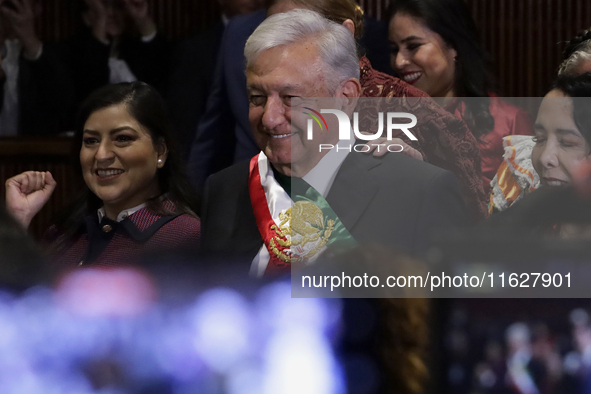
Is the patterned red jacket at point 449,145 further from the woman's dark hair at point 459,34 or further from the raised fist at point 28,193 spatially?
the raised fist at point 28,193

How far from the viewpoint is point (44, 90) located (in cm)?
260

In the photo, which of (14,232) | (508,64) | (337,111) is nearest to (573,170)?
(337,111)

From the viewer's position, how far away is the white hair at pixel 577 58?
128 centimetres

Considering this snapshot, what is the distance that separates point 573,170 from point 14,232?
72 cm

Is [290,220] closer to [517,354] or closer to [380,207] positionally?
[380,207]

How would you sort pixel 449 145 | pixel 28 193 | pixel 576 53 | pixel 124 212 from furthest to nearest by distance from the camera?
pixel 28 193
pixel 124 212
pixel 576 53
pixel 449 145

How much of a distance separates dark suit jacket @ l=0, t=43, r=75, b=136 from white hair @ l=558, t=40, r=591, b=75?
70.7 inches

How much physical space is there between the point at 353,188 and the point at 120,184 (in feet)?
2.34

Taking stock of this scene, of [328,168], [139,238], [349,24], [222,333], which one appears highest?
[349,24]

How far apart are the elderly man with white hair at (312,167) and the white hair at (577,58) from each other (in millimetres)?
336

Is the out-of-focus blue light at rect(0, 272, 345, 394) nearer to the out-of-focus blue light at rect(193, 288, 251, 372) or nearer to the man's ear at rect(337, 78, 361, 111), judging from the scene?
the out-of-focus blue light at rect(193, 288, 251, 372)

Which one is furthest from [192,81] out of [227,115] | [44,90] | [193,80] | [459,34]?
[459,34]

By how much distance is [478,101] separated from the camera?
1713 mm

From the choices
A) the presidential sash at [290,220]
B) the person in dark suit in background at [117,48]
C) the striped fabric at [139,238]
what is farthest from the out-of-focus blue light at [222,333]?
the person in dark suit in background at [117,48]
